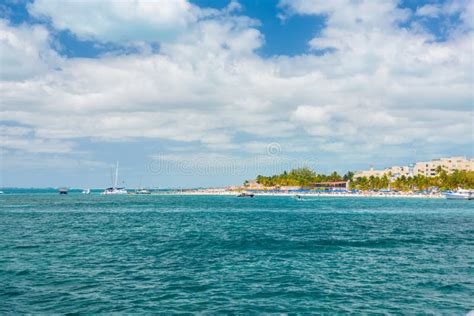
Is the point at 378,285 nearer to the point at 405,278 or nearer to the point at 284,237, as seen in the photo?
the point at 405,278

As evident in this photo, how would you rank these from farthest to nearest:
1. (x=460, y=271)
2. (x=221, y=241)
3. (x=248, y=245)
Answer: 1. (x=221, y=241)
2. (x=248, y=245)
3. (x=460, y=271)

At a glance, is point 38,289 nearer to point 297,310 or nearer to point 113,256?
point 113,256

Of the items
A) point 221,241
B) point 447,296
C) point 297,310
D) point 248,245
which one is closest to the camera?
point 297,310

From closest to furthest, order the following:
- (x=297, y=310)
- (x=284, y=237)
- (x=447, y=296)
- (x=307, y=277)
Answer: (x=297, y=310) → (x=447, y=296) → (x=307, y=277) → (x=284, y=237)

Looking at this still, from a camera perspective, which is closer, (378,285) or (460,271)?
(378,285)

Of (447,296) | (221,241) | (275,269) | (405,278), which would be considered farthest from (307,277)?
(221,241)

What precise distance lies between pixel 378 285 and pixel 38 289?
855 inches

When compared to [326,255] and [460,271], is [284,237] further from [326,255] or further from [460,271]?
[460,271]

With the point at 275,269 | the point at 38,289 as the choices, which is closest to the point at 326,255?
the point at 275,269

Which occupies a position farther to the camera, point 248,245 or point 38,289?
point 248,245

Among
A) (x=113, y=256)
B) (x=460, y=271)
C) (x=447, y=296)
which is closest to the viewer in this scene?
(x=447, y=296)

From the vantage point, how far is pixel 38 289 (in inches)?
1096

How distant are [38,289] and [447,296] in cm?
2495

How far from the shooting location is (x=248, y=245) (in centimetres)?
4722
